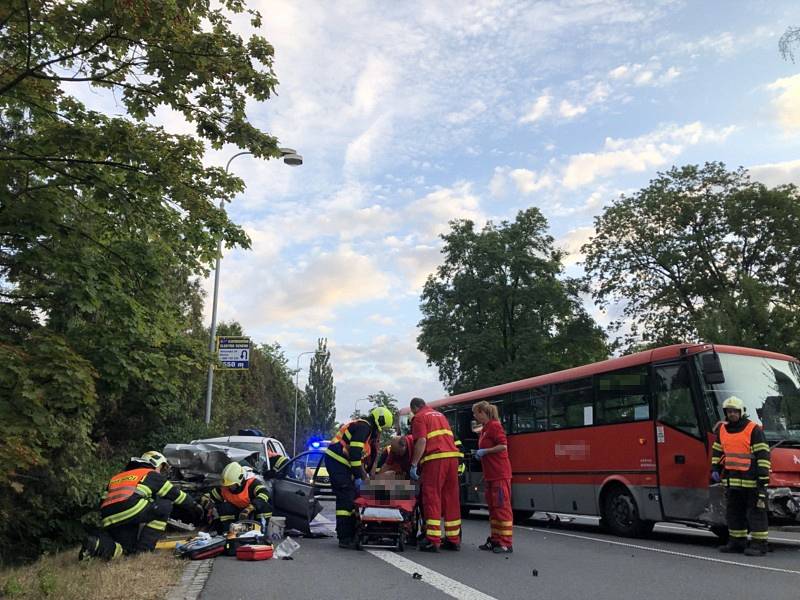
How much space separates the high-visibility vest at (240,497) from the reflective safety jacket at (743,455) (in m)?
6.37

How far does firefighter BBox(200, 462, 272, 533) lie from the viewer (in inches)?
371

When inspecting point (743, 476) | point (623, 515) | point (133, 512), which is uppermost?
point (743, 476)

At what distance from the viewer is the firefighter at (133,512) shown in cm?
822

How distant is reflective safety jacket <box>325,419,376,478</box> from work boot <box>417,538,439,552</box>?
1228mm

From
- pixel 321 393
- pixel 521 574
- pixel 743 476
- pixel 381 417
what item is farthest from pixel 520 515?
pixel 321 393

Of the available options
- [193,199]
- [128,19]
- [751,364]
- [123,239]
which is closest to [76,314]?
[123,239]

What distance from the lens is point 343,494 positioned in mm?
9086

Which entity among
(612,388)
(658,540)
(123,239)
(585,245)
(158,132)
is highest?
(585,245)

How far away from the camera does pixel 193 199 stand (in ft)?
31.4

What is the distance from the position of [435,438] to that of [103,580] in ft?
13.7

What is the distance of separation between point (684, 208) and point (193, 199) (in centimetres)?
2655

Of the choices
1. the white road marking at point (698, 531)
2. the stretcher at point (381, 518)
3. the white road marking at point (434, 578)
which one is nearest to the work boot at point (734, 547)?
the white road marking at point (698, 531)

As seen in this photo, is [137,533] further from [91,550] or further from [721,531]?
[721,531]

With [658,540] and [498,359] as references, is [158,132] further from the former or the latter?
[498,359]
